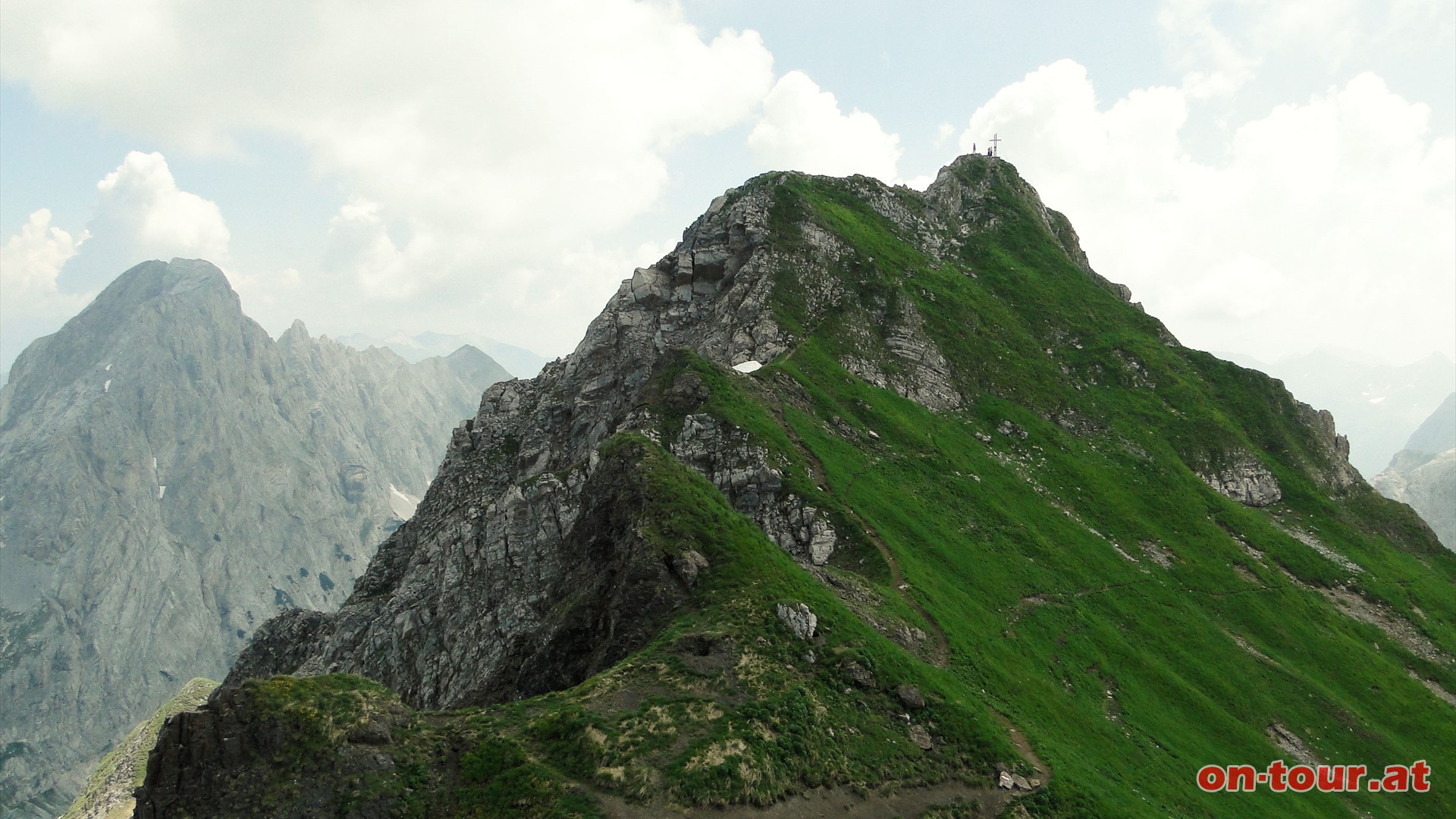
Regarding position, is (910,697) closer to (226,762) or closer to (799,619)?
(799,619)

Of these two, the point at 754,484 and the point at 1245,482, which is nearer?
the point at 754,484

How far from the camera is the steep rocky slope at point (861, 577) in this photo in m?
34.0

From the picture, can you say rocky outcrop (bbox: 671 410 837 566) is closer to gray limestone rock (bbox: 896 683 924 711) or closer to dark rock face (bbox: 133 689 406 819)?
gray limestone rock (bbox: 896 683 924 711)

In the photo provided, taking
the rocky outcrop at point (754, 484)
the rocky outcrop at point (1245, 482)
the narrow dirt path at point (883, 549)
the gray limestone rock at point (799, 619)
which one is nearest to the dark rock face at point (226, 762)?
the gray limestone rock at point (799, 619)

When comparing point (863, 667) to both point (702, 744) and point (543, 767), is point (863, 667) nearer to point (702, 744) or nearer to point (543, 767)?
point (702, 744)

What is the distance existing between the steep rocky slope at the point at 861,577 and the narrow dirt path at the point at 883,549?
28cm

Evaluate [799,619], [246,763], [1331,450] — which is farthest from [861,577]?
[1331,450]

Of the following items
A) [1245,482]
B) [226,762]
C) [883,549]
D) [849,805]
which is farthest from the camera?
[1245,482]

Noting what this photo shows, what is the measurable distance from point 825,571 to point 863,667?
15.1 m

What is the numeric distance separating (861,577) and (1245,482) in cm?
7358

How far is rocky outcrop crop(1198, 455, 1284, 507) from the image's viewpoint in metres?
101

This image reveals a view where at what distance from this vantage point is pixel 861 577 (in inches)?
2399

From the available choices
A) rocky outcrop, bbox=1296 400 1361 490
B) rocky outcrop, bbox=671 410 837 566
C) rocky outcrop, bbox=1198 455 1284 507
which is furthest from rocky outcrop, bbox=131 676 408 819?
rocky outcrop, bbox=1296 400 1361 490

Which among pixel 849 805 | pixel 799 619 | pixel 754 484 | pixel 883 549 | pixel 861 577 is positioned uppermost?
pixel 754 484
